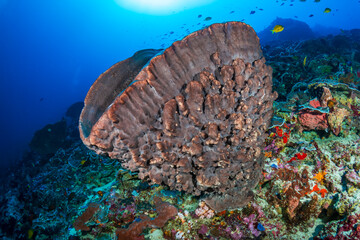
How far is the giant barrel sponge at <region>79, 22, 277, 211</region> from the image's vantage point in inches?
79.7

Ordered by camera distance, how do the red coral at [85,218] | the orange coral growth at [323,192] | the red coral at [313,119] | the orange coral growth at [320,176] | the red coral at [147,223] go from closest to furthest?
the orange coral growth at [323,192], the orange coral growth at [320,176], the red coral at [147,223], the red coral at [313,119], the red coral at [85,218]

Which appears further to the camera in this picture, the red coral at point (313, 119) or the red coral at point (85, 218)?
the red coral at point (85, 218)

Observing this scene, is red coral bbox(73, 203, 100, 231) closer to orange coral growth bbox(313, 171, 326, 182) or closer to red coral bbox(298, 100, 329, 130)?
orange coral growth bbox(313, 171, 326, 182)

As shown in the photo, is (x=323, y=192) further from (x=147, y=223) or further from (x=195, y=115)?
(x=147, y=223)

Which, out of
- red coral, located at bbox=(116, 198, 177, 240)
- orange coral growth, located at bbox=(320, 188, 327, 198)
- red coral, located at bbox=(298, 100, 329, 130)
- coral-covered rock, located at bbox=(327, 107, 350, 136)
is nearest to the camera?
orange coral growth, located at bbox=(320, 188, 327, 198)

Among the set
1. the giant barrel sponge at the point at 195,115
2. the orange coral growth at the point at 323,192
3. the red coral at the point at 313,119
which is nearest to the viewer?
the giant barrel sponge at the point at 195,115

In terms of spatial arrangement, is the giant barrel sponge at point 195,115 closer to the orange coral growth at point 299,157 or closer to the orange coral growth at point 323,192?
the orange coral growth at point 299,157

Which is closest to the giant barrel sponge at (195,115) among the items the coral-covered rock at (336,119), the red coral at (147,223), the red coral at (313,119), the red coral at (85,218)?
the red coral at (147,223)

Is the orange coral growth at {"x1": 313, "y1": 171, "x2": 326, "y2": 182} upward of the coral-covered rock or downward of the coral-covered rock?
downward

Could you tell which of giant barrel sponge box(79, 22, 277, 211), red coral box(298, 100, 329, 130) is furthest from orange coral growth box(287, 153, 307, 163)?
giant barrel sponge box(79, 22, 277, 211)

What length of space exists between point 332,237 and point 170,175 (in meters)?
2.20

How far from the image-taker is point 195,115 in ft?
7.19

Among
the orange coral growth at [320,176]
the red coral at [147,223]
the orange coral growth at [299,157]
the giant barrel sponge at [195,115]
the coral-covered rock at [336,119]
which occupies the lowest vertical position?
the orange coral growth at [320,176]

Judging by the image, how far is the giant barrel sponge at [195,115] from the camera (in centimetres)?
203
